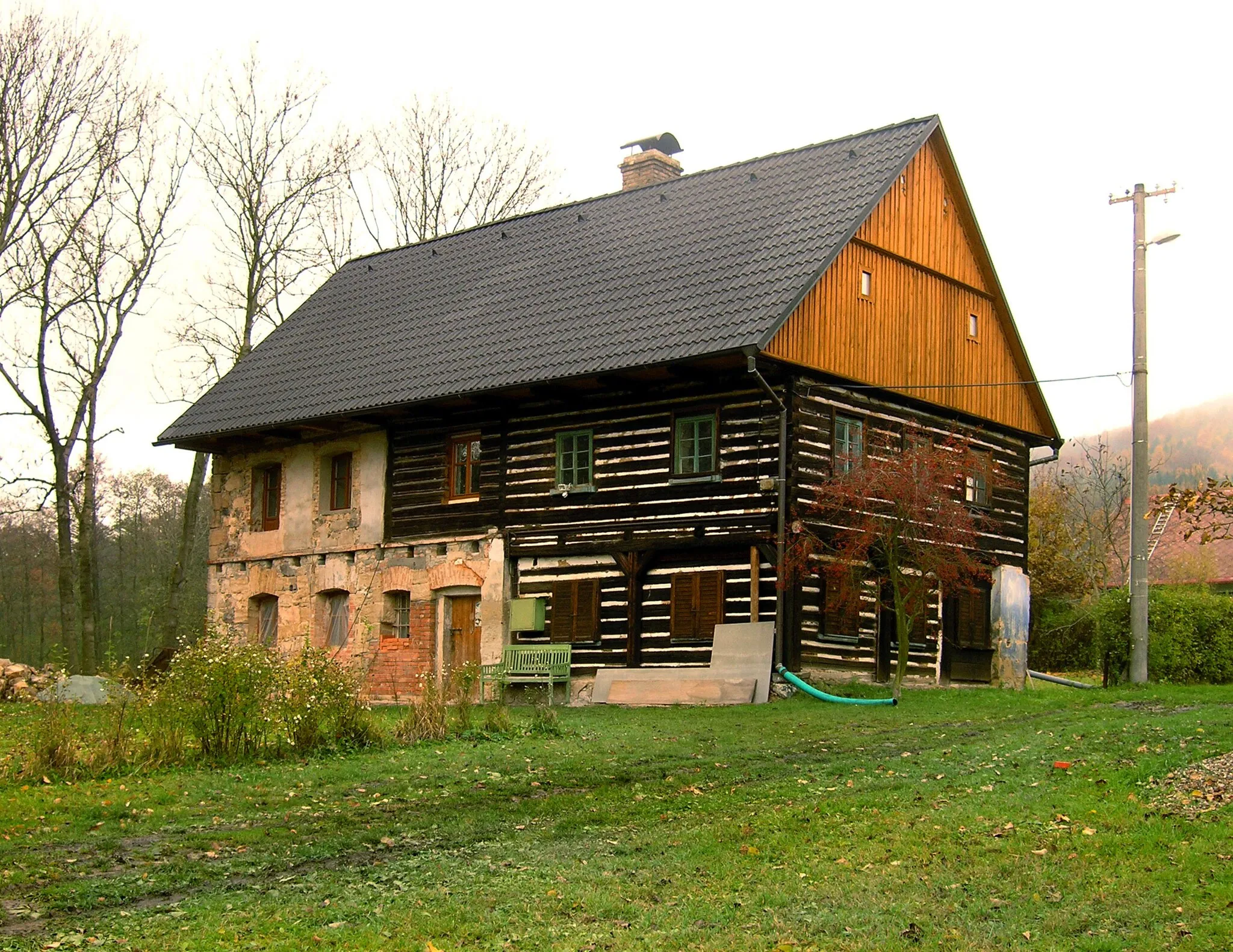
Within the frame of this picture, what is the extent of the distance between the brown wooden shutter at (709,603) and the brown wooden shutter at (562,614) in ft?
8.00

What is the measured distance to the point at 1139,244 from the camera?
22.4m

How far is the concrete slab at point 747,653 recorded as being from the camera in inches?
798

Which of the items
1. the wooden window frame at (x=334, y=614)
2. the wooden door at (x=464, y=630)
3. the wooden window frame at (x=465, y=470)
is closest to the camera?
the wooden door at (x=464, y=630)

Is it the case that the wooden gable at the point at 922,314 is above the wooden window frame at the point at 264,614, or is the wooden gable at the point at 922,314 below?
above

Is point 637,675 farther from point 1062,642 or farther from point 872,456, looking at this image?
point 1062,642

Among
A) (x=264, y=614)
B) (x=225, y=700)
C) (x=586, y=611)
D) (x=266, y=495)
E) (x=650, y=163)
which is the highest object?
(x=650, y=163)

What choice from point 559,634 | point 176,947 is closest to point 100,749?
point 176,947

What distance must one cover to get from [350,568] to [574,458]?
567cm

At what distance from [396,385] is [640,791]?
14664mm

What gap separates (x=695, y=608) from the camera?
21797 millimetres

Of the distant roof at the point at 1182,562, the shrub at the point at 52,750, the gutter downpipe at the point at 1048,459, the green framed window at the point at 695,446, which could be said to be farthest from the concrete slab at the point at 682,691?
the distant roof at the point at 1182,562

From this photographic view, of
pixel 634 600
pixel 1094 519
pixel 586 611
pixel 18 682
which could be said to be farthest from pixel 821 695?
pixel 1094 519

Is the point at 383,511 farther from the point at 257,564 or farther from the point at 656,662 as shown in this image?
the point at 656,662

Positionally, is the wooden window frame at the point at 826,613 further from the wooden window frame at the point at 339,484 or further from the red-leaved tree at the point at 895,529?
the wooden window frame at the point at 339,484
